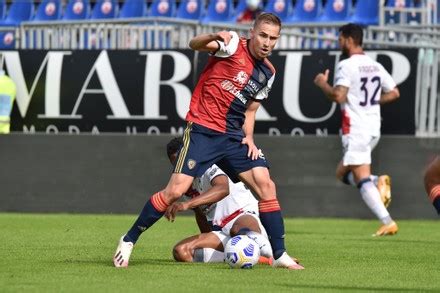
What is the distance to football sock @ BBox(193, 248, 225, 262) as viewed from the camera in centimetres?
1122

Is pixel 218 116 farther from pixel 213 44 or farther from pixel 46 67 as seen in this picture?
pixel 46 67

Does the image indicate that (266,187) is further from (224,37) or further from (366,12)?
(366,12)

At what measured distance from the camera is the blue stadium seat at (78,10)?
25.6m

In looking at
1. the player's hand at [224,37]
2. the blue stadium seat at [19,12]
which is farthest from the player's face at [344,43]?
the blue stadium seat at [19,12]

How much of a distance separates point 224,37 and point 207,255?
7.12 feet

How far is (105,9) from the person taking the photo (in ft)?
83.7

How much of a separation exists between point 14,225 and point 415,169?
5767 mm

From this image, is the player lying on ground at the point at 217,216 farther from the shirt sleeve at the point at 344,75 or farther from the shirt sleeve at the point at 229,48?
the shirt sleeve at the point at 344,75

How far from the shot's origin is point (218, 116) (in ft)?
34.2

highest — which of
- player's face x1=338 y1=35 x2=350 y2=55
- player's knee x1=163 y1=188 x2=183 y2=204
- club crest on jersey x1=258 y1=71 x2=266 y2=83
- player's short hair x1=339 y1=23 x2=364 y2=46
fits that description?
club crest on jersey x1=258 y1=71 x2=266 y2=83

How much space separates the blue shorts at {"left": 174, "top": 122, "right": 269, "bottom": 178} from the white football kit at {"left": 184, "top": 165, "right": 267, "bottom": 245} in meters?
0.81

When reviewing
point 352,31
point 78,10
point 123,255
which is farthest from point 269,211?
point 78,10

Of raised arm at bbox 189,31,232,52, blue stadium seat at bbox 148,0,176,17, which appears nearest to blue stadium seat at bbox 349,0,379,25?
blue stadium seat at bbox 148,0,176,17

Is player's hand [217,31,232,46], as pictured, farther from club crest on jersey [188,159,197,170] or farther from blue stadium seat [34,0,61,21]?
blue stadium seat [34,0,61,21]
